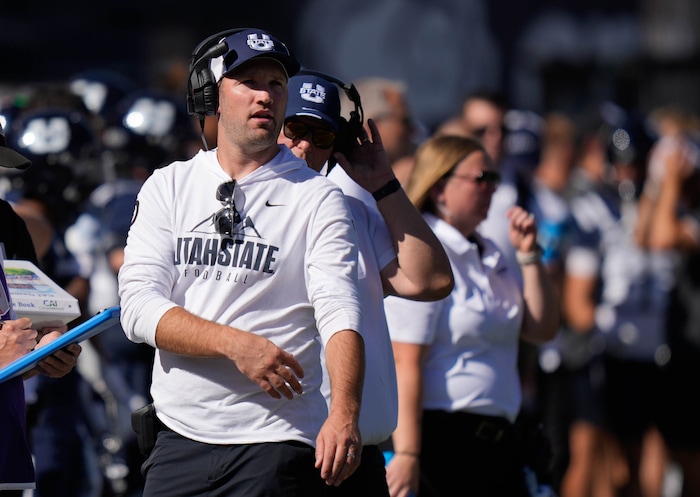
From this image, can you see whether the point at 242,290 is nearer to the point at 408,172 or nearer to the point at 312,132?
the point at 312,132

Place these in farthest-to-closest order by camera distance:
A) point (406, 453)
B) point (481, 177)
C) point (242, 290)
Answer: point (481, 177), point (406, 453), point (242, 290)

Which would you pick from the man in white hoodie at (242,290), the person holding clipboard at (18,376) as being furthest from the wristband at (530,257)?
the person holding clipboard at (18,376)

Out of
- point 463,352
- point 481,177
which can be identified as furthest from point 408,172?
point 463,352

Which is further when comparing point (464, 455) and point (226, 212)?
point (464, 455)

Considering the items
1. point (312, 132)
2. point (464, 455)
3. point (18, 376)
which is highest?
point (312, 132)

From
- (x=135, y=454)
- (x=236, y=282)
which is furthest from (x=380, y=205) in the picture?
(x=135, y=454)

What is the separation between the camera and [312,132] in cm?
491

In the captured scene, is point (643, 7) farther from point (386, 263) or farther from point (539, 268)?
point (386, 263)

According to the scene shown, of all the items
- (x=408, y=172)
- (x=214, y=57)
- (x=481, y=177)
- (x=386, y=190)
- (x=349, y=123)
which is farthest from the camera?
(x=408, y=172)

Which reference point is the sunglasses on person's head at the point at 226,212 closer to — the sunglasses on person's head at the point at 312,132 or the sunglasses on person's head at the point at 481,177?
the sunglasses on person's head at the point at 312,132

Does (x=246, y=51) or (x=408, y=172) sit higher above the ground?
(x=246, y=51)

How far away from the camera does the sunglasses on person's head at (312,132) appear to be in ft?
16.1

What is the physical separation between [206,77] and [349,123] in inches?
27.6

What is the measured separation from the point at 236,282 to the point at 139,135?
4.69 metres
